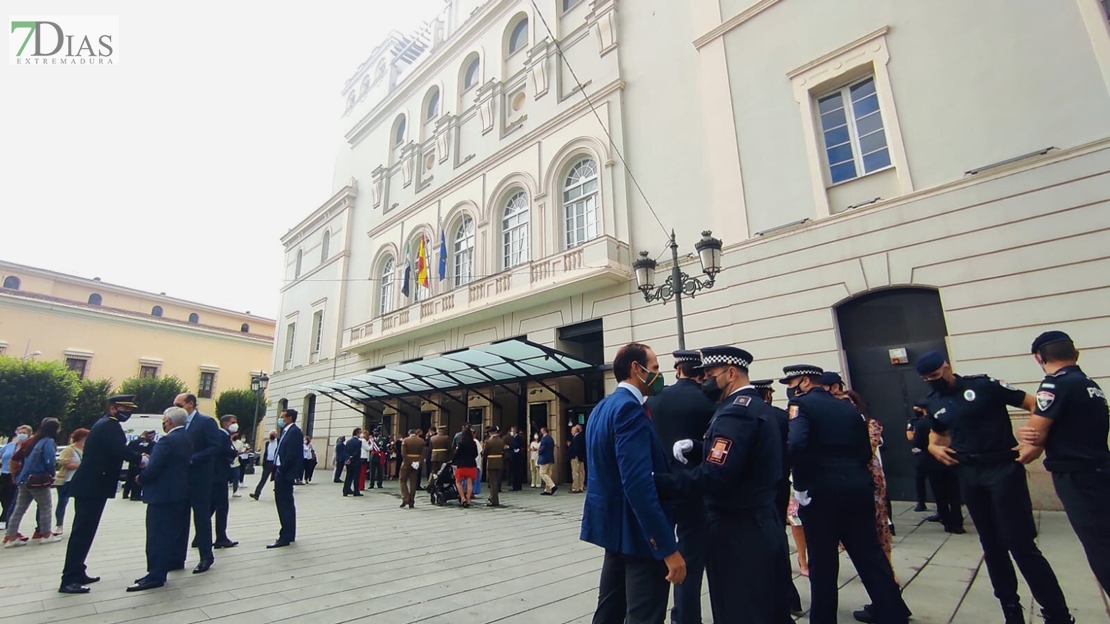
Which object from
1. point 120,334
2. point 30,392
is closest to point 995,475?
point 30,392

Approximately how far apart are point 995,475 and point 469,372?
550 inches

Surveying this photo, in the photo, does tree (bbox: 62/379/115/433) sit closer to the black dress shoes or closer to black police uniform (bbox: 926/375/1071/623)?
the black dress shoes

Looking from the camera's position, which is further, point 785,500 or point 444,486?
point 444,486

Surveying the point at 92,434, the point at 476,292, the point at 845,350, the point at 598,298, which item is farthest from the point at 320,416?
the point at 845,350

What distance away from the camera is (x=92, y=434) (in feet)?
17.4

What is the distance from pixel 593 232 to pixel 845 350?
790 cm

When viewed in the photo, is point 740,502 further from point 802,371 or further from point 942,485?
point 942,485

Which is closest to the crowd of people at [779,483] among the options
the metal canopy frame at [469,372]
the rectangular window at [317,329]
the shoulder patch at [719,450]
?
the shoulder patch at [719,450]

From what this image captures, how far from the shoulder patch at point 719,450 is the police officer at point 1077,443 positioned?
205cm

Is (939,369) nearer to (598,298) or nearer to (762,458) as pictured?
(762,458)

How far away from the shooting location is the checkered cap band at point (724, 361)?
3.24 metres

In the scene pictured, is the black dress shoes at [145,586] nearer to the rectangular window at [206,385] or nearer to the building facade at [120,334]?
the building facade at [120,334]

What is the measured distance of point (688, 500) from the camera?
3234 mm

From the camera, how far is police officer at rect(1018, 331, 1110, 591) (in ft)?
10.2
